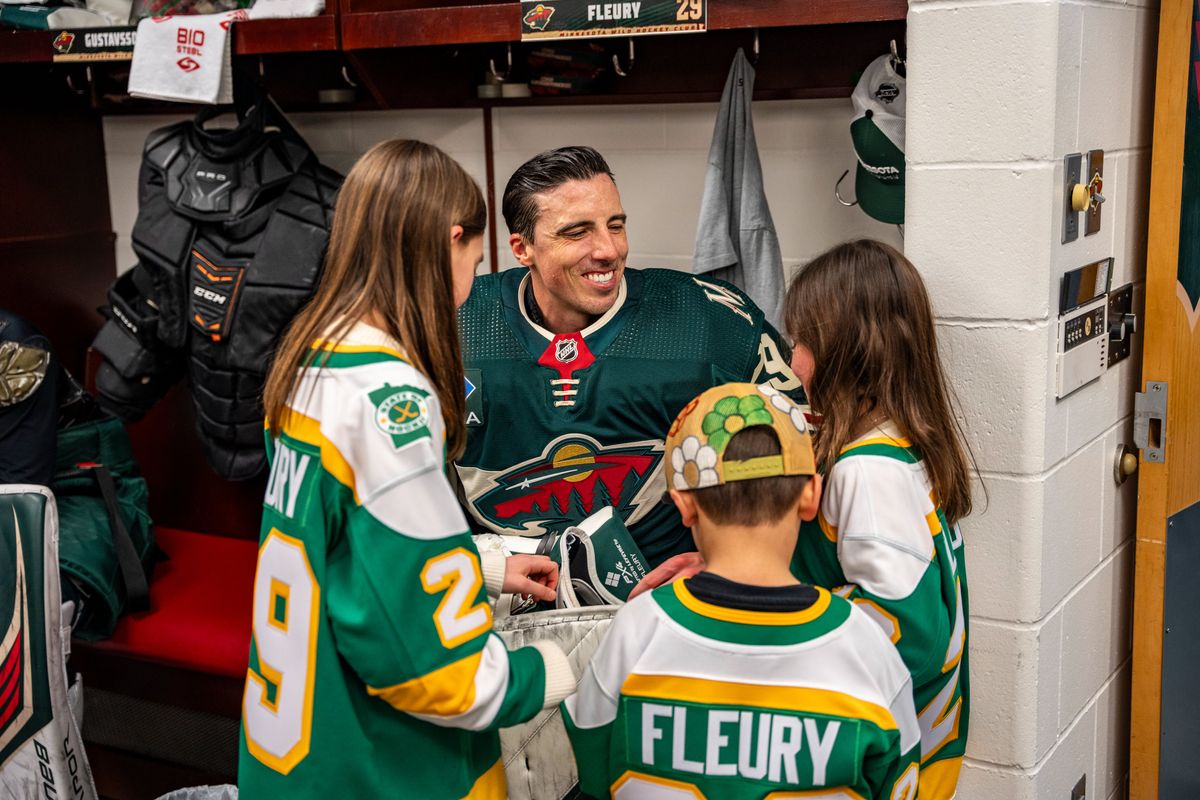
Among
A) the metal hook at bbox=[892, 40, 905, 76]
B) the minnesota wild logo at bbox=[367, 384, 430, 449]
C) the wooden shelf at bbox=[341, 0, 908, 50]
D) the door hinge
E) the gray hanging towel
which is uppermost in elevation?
the wooden shelf at bbox=[341, 0, 908, 50]

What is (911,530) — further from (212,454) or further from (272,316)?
(212,454)

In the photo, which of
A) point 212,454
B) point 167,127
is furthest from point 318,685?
point 167,127

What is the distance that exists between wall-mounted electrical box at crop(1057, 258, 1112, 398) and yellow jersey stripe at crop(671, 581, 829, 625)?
2.40ft

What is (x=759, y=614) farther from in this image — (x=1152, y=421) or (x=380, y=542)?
(x=1152, y=421)

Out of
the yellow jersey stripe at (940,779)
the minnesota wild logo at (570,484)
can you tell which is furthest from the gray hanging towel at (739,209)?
the yellow jersey stripe at (940,779)

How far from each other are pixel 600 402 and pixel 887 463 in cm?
56

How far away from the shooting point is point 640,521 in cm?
201

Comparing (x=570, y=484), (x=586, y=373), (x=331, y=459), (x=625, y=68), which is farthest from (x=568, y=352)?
(x=625, y=68)

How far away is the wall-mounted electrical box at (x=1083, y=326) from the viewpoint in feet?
6.02

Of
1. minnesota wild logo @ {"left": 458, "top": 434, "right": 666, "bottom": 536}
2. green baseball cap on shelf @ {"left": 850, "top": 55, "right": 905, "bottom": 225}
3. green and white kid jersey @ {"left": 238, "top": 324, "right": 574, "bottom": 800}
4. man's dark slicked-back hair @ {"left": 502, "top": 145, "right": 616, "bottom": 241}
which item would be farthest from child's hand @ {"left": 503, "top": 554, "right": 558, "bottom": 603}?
green baseball cap on shelf @ {"left": 850, "top": 55, "right": 905, "bottom": 225}

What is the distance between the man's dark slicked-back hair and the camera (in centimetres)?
202

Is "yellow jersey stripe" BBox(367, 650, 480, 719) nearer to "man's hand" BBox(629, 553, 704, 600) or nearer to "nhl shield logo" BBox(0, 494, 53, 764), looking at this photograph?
"man's hand" BBox(629, 553, 704, 600)

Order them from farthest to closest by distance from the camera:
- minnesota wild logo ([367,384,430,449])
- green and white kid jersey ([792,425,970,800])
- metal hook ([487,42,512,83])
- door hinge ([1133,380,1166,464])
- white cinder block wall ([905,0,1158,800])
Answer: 1. metal hook ([487,42,512,83])
2. door hinge ([1133,380,1166,464])
3. white cinder block wall ([905,0,1158,800])
4. green and white kid jersey ([792,425,970,800])
5. minnesota wild logo ([367,384,430,449])

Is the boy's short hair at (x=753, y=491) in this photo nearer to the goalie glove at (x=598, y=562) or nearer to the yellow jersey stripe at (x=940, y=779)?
the goalie glove at (x=598, y=562)
